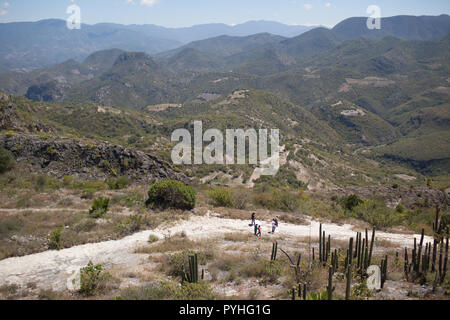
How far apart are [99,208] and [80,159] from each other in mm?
10325

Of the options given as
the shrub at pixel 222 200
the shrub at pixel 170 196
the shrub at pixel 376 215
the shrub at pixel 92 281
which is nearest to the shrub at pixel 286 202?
the shrub at pixel 222 200

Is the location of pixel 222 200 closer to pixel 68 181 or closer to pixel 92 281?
pixel 68 181

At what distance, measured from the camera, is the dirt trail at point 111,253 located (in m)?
8.76

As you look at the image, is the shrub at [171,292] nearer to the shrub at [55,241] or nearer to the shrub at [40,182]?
the shrub at [55,241]

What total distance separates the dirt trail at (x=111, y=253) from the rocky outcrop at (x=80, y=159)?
32.6 feet

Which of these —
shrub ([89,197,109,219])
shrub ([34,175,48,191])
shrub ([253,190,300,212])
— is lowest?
shrub ([253,190,300,212])

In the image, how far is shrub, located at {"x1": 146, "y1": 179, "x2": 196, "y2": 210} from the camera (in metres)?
16.3

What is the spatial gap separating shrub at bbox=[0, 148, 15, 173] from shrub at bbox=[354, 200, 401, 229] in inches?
958

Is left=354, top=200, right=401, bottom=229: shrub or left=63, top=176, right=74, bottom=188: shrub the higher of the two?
left=63, top=176, right=74, bottom=188: shrub

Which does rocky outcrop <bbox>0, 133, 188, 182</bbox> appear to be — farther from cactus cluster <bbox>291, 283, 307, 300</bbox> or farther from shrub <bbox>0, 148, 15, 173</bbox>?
cactus cluster <bbox>291, 283, 307, 300</bbox>

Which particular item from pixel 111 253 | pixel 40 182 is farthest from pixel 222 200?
pixel 40 182

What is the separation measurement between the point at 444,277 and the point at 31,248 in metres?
14.0

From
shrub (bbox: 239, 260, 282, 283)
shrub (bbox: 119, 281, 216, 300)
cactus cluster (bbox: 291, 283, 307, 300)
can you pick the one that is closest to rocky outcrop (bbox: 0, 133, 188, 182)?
shrub (bbox: 239, 260, 282, 283)
